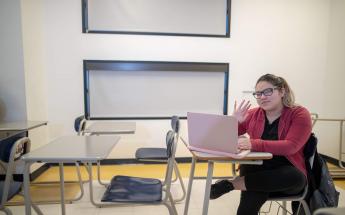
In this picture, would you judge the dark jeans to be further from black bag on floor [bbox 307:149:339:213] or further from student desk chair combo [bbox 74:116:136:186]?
student desk chair combo [bbox 74:116:136:186]

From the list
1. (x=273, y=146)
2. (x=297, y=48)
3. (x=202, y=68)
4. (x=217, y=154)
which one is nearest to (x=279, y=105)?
(x=273, y=146)

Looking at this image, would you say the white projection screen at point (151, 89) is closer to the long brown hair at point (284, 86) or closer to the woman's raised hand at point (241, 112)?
the woman's raised hand at point (241, 112)

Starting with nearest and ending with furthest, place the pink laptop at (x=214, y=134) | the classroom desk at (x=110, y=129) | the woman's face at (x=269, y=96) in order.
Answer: the pink laptop at (x=214, y=134) → the woman's face at (x=269, y=96) → the classroom desk at (x=110, y=129)

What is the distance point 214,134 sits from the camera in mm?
1366

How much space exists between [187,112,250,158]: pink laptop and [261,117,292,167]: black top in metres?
0.25

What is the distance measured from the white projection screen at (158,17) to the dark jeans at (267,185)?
8.20ft

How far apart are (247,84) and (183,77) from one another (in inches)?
37.2

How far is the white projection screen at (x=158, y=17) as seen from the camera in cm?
334

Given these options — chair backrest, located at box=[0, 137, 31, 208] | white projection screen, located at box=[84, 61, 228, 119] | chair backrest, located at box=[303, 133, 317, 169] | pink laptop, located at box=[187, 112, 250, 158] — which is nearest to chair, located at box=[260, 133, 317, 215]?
chair backrest, located at box=[303, 133, 317, 169]

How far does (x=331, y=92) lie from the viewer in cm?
366

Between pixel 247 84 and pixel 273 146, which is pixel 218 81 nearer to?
pixel 247 84

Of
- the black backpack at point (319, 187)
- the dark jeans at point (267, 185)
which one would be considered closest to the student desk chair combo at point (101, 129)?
the dark jeans at point (267, 185)

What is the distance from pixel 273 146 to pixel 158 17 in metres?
2.56

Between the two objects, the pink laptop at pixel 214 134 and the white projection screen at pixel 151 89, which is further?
the white projection screen at pixel 151 89
